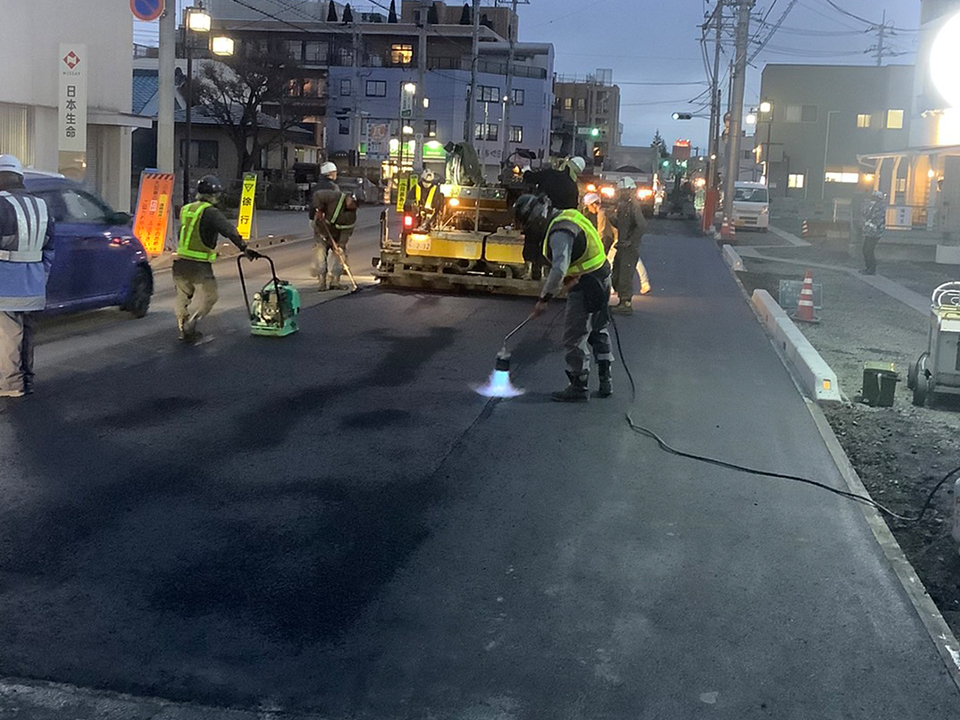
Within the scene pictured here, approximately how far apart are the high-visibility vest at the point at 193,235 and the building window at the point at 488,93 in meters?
71.7

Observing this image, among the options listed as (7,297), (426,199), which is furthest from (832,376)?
(426,199)

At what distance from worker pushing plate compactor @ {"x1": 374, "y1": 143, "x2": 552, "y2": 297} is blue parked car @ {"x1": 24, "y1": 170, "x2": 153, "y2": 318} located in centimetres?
460

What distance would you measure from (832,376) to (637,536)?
497 cm

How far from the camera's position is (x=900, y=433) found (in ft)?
29.8

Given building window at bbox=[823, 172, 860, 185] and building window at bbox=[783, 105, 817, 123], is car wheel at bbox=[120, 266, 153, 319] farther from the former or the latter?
building window at bbox=[783, 105, 817, 123]

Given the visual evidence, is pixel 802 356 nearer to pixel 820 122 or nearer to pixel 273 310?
pixel 273 310

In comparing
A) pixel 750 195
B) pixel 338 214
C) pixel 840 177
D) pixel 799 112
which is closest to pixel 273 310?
pixel 338 214

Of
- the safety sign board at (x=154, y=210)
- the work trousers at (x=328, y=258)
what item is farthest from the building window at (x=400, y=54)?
the work trousers at (x=328, y=258)

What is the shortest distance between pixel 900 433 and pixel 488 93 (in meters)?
75.5

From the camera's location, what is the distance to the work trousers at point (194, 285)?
11.2 m

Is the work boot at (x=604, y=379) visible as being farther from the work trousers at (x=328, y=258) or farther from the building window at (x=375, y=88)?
the building window at (x=375, y=88)

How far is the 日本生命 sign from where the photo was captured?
68.1 ft

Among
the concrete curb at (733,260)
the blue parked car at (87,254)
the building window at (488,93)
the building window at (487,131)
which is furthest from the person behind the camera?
the building window at (488,93)

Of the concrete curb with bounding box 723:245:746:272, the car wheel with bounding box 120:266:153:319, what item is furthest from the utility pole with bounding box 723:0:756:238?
the car wheel with bounding box 120:266:153:319
